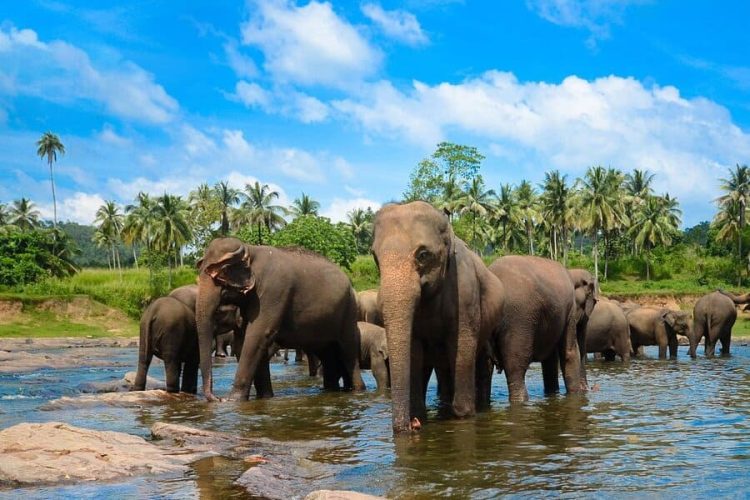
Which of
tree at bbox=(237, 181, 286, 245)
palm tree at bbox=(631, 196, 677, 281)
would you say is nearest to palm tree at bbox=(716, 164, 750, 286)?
palm tree at bbox=(631, 196, 677, 281)

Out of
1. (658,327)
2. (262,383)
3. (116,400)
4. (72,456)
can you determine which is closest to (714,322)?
(658,327)

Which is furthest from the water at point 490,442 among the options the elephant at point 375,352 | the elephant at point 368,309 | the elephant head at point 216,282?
the elephant at point 368,309

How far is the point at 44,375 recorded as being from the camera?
69.3 feet

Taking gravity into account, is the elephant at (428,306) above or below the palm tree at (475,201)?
below

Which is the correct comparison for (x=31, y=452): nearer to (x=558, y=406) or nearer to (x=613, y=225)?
(x=558, y=406)

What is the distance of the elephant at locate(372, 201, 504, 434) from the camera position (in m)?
8.06

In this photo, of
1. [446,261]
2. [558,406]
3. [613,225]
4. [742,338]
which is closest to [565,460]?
[446,261]

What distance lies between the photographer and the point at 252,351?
1297cm

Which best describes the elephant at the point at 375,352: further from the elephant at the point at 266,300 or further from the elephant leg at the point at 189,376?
the elephant leg at the point at 189,376

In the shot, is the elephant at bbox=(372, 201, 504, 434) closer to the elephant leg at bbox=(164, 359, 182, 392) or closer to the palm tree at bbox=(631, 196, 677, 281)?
the elephant leg at bbox=(164, 359, 182, 392)

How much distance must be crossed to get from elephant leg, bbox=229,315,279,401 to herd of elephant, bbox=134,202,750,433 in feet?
0.06

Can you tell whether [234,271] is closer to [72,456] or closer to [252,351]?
[252,351]

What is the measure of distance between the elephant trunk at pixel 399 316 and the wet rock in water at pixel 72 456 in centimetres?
213

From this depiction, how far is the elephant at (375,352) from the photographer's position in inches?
606
